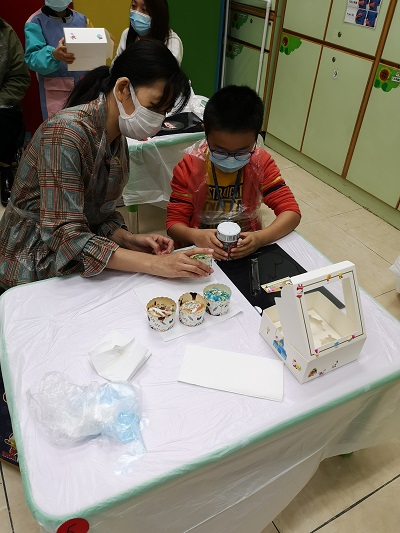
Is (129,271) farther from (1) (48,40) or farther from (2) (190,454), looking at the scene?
(1) (48,40)

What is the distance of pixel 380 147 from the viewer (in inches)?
103

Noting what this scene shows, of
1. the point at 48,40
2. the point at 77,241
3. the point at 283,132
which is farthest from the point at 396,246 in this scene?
the point at 48,40

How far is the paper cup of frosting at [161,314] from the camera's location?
0.92 metres

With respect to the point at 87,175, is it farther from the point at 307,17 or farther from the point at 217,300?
the point at 307,17

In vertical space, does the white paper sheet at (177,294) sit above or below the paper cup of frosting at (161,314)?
below

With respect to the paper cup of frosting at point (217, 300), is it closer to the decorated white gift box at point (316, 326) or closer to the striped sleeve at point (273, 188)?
the decorated white gift box at point (316, 326)

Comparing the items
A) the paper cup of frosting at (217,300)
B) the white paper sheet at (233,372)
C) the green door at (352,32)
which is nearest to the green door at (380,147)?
the green door at (352,32)

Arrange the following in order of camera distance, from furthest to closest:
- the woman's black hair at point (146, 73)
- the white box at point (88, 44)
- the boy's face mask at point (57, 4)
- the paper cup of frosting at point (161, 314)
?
the boy's face mask at point (57, 4) < the white box at point (88, 44) < the woman's black hair at point (146, 73) < the paper cup of frosting at point (161, 314)

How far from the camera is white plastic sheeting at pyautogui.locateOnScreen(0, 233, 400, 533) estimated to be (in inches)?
26.6

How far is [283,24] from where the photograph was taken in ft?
10.2

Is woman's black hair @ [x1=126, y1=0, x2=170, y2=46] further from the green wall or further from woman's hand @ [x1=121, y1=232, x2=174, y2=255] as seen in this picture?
woman's hand @ [x1=121, y1=232, x2=174, y2=255]

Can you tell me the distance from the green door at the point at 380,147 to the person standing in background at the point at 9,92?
2193 millimetres

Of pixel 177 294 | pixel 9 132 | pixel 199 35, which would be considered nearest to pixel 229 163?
pixel 177 294

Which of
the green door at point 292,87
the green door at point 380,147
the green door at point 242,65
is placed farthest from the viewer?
the green door at point 242,65
